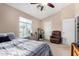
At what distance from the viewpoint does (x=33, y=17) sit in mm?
1559

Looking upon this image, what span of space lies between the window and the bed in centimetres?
11

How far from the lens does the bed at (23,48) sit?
135cm

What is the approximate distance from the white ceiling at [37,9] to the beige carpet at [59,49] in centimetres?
51

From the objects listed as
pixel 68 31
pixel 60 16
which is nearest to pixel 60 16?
pixel 60 16

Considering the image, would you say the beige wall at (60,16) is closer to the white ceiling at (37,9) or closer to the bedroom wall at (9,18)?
the white ceiling at (37,9)

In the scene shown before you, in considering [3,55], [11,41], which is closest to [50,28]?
[11,41]

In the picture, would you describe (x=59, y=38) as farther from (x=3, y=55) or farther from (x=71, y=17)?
(x=3, y=55)

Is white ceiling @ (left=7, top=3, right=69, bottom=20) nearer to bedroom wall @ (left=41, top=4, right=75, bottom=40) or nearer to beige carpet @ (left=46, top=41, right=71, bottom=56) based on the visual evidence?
bedroom wall @ (left=41, top=4, right=75, bottom=40)

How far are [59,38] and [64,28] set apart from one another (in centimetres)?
19

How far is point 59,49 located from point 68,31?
1.14 feet

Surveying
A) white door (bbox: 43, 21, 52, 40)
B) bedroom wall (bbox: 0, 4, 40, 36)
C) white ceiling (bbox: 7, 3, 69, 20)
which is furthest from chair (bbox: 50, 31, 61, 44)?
bedroom wall (bbox: 0, 4, 40, 36)

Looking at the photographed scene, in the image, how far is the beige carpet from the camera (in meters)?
1.43

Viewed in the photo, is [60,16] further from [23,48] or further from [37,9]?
[23,48]

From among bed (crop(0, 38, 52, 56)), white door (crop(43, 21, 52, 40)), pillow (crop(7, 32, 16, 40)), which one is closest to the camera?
bed (crop(0, 38, 52, 56))
